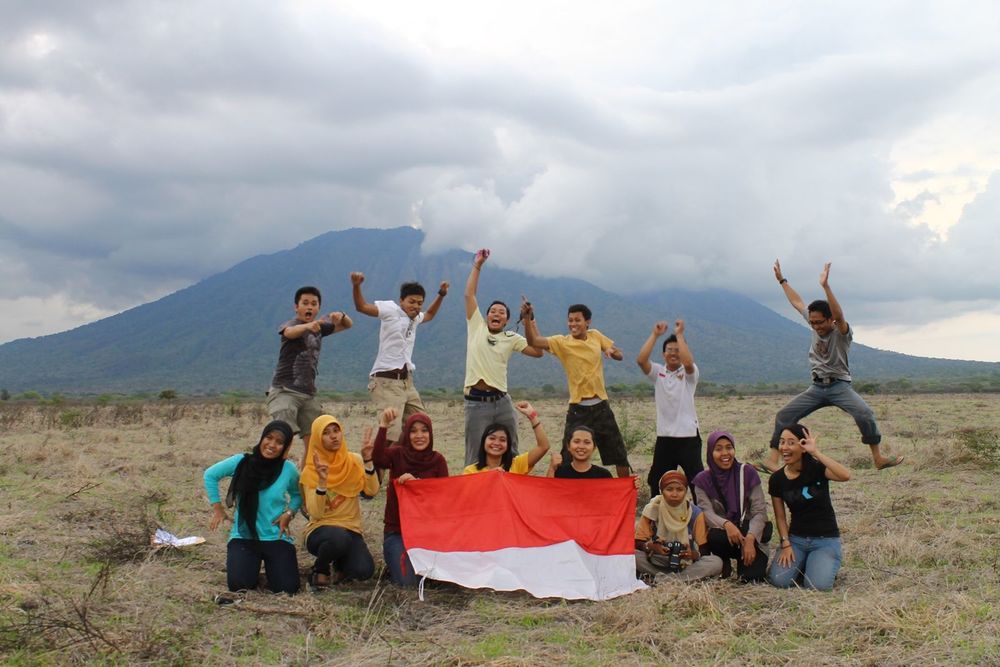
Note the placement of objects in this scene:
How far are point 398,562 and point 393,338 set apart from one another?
2.60m

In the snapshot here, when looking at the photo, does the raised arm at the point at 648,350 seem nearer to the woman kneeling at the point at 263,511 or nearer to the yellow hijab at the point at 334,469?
the yellow hijab at the point at 334,469

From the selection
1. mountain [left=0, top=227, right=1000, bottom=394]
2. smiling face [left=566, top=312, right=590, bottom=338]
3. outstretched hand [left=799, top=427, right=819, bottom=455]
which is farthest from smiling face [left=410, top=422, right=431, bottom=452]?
mountain [left=0, top=227, right=1000, bottom=394]

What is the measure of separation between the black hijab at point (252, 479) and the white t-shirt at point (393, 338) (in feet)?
6.03

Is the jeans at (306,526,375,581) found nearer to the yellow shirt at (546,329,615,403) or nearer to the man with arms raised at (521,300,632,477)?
the man with arms raised at (521,300,632,477)

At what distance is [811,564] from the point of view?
602cm

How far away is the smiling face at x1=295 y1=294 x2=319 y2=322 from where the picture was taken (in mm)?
7734

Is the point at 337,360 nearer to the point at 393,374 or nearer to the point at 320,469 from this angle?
the point at 393,374

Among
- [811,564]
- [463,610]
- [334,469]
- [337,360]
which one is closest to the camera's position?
[463,610]

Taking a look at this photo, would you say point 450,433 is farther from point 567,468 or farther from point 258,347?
point 258,347

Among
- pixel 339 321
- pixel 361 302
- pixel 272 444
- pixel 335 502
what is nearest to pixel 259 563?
pixel 335 502

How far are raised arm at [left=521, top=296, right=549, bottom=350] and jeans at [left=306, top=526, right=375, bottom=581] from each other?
2.74 m

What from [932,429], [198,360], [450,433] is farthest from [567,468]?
[198,360]

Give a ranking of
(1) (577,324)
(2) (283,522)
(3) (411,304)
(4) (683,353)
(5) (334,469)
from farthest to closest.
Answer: (3) (411,304), (1) (577,324), (4) (683,353), (5) (334,469), (2) (283,522)

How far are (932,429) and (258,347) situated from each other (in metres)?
167
